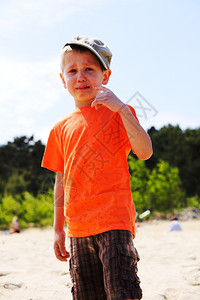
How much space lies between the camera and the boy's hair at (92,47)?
179 centimetres

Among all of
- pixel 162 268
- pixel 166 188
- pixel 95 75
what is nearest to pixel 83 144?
pixel 95 75

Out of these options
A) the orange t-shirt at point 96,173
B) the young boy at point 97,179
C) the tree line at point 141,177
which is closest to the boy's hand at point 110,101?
the young boy at point 97,179

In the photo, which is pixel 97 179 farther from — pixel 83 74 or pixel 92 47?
pixel 92 47

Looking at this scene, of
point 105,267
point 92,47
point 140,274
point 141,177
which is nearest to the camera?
point 105,267

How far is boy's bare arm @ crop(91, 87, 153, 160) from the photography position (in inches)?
63.3

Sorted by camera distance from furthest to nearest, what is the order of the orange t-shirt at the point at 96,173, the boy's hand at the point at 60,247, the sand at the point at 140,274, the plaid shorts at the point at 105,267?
the sand at the point at 140,274
the boy's hand at the point at 60,247
the orange t-shirt at the point at 96,173
the plaid shorts at the point at 105,267

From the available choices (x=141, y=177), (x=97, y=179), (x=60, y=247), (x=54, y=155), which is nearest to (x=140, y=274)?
(x=60, y=247)

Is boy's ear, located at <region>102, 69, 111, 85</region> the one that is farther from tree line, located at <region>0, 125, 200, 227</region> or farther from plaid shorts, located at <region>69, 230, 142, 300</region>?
tree line, located at <region>0, 125, 200, 227</region>

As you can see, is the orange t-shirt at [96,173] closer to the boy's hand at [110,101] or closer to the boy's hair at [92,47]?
the boy's hand at [110,101]

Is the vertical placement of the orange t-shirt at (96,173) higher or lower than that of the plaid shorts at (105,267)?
higher

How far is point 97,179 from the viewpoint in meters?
1.67

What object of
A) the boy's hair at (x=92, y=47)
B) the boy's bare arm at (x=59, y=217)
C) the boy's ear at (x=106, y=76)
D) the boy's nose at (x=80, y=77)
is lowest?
the boy's bare arm at (x=59, y=217)

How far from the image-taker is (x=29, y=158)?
19.5 metres

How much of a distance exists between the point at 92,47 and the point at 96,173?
689 mm
